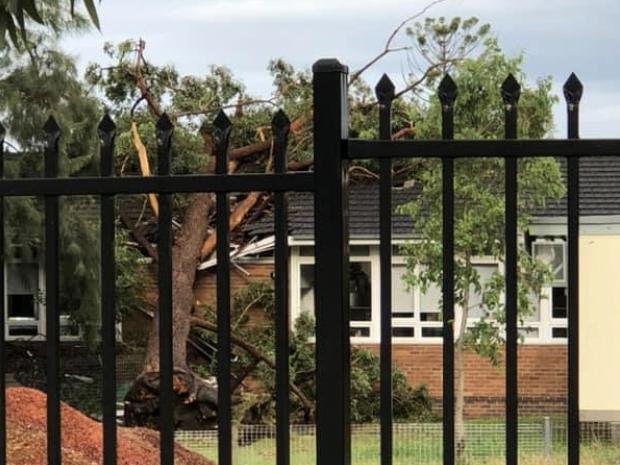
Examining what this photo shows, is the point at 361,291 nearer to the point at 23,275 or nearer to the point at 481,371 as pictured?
the point at 481,371

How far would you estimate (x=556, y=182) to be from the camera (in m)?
10.9

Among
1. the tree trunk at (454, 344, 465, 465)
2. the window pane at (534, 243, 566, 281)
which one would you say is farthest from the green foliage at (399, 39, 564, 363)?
the window pane at (534, 243, 566, 281)

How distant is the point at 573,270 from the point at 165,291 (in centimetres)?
105

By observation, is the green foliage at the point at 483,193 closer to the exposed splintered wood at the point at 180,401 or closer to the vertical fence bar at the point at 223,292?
the exposed splintered wood at the point at 180,401

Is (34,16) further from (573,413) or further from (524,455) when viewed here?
(524,455)

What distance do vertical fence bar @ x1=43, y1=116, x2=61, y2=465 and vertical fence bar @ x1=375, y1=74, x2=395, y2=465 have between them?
2.82 ft

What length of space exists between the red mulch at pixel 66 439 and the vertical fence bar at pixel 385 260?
3.04m

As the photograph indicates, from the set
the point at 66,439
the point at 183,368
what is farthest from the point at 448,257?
the point at 183,368

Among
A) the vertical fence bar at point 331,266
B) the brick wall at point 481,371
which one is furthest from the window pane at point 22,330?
the vertical fence bar at point 331,266

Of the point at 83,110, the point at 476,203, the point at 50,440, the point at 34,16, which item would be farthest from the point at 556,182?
the point at 50,440

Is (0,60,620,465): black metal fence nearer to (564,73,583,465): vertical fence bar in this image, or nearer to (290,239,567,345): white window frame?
(564,73,583,465): vertical fence bar

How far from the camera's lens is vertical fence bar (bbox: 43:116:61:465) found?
8.16 feet

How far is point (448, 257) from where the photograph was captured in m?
2.36

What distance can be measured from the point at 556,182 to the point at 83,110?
18.4 ft
